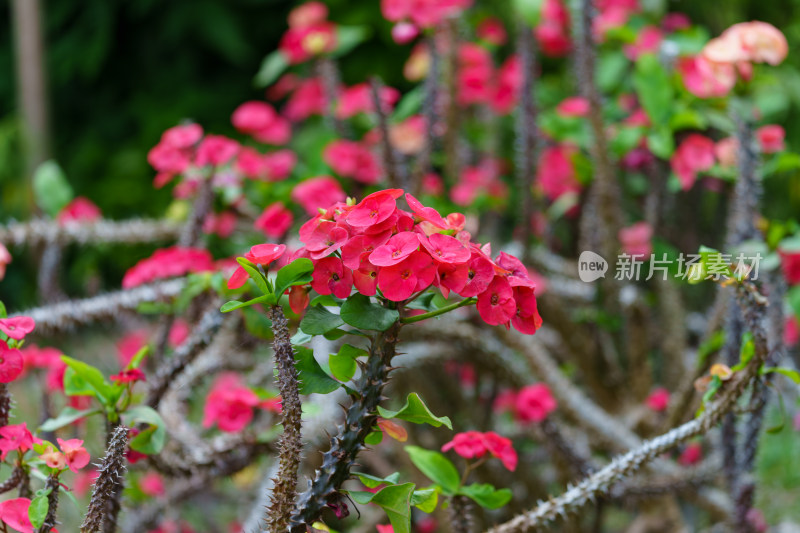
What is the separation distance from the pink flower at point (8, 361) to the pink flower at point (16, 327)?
16 millimetres

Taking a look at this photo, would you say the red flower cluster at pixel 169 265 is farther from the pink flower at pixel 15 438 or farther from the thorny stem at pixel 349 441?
the thorny stem at pixel 349 441

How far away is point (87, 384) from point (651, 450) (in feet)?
2.17

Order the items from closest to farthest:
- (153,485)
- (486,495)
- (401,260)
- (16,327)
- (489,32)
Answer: (401,260)
(16,327)
(486,495)
(153,485)
(489,32)

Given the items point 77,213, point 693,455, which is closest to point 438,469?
point 693,455

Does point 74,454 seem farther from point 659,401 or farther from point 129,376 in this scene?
point 659,401

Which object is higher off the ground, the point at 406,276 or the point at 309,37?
the point at 309,37

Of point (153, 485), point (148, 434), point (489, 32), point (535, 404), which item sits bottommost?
point (153, 485)

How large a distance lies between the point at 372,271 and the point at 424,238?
53 mm

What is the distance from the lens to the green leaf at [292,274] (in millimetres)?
609

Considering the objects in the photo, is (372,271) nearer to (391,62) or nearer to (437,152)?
(437,152)

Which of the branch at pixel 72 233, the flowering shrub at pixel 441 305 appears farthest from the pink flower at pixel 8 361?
the branch at pixel 72 233

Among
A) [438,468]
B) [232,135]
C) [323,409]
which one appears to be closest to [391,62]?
[232,135]

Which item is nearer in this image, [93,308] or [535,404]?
[535,404]

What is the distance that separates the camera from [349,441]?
2.11 feet
